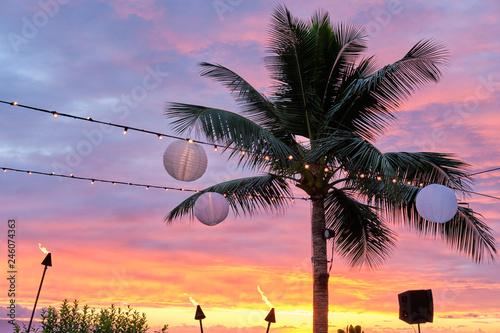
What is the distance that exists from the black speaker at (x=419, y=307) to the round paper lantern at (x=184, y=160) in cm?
558

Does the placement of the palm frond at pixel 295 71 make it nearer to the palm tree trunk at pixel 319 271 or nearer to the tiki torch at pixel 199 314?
the palm tree trunk at pixel 319 271

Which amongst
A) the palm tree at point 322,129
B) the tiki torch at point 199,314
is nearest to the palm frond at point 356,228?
the palm tree at point 322,129

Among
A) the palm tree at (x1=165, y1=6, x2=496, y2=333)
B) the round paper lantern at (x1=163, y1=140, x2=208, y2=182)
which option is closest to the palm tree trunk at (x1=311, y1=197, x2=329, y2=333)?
the palm tree at (x1=165, y1=6, x2=496, y2=333)

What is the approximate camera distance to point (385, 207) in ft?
44.9

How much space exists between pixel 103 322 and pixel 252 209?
17.1 feet

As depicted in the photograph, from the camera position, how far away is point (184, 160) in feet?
28.4

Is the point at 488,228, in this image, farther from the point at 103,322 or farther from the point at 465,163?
the point at 103,322

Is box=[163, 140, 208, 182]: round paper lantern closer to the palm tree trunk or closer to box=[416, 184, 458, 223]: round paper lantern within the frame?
box=[416, 184, 458, 223]: round paper lantern

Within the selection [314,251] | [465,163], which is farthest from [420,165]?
[314,251]

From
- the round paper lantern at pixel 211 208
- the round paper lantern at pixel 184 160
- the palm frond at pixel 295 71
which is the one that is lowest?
the round paper lantern at pixel 211 208

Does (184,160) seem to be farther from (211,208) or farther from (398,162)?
(398,162)

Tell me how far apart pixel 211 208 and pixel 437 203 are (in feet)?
12.6

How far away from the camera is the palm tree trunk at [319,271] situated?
41.1ft

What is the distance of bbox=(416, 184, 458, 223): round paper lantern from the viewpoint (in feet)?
30.9
